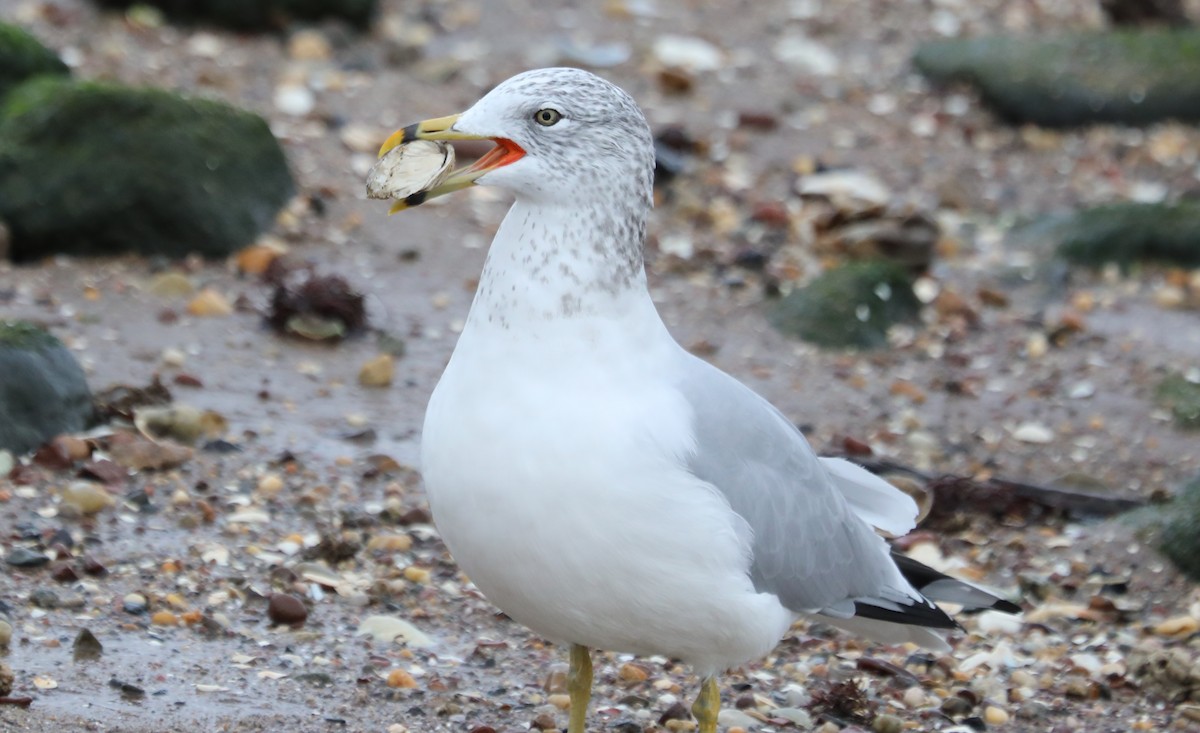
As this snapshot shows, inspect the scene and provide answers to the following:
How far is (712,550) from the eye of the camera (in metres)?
3.36

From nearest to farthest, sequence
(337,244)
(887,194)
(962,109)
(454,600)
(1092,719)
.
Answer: (1092,719) → (454,600) → (337,244) → (887,194) → (962,109)

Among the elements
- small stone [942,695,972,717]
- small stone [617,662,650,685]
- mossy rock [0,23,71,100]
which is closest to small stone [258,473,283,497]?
small stone [617,662,650,685]

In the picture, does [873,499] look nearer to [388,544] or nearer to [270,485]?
[388,544]

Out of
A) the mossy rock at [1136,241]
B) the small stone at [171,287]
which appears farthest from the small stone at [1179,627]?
the small stone at [171,287]

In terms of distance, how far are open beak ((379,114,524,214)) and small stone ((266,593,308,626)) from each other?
1.31m

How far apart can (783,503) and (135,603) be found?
1668 millimetres

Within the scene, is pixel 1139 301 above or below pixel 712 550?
above

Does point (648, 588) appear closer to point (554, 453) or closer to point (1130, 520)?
point (554, 453)

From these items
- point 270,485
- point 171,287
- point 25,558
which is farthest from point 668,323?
point 25,558

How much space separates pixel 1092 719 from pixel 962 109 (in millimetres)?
5402

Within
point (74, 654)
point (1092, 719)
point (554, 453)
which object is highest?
point (554, 453)

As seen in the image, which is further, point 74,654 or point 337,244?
point 337,244

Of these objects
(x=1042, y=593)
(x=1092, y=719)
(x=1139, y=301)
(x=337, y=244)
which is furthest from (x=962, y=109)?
(x=1092, y=719)

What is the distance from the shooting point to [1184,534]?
5000 millimetres
